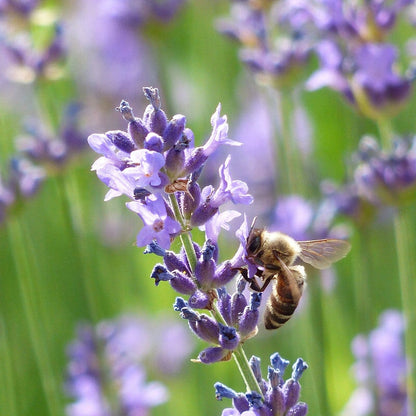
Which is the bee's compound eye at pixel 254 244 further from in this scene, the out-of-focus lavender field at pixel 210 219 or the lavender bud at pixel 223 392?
the lavender bud at pixel 223 392

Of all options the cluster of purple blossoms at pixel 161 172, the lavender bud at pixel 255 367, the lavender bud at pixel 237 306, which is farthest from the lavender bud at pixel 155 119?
the lavender bud at pixel 255 367

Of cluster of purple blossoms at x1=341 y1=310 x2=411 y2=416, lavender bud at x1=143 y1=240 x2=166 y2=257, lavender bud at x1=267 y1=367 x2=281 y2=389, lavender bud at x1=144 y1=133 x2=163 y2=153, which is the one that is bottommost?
cluster of purple blossoms at x1=341 y1=310 x2=411 y2=416

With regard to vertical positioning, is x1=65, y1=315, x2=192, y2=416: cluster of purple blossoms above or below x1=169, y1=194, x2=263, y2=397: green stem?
below

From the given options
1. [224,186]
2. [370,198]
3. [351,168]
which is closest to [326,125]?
[351,168]

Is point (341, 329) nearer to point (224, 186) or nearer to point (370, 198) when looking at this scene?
point (370, 198)

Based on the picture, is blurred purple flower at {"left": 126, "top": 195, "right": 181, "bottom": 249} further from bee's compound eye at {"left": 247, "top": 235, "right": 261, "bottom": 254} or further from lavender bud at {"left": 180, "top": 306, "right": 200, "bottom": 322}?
bee's compound eye at {"left": 247, "top": 235, "right": 261, "bottom": 254}

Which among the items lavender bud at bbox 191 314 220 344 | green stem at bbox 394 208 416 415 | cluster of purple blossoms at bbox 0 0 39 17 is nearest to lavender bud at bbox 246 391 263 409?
lavender bud at bbox 191 314 220 344
